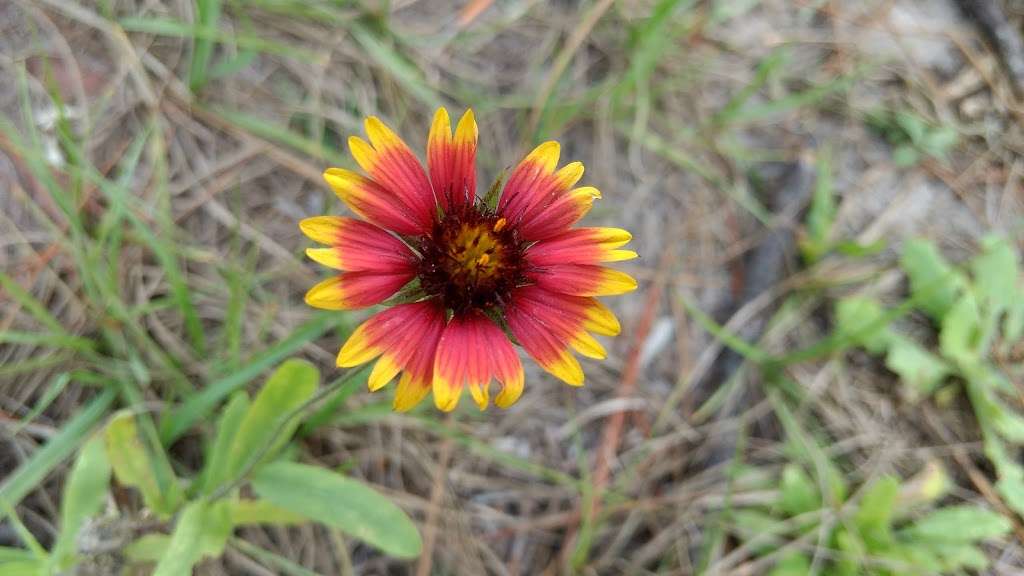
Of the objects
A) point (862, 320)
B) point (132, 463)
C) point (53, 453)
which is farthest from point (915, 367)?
point (53, 453)

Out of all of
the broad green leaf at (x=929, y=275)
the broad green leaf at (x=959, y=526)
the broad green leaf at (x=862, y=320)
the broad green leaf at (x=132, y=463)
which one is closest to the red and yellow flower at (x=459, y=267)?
the broad green leaf at (x=132, y=463)

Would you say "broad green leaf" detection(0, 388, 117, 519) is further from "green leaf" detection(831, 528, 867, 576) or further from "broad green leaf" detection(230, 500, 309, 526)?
"green leaf" detection(831, 528, 867, 576)

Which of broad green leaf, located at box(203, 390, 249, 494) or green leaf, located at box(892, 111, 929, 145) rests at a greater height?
green leaf, located at box(892, 111, 929, 145)

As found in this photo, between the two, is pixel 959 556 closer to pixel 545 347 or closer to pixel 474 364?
pixel 545 347

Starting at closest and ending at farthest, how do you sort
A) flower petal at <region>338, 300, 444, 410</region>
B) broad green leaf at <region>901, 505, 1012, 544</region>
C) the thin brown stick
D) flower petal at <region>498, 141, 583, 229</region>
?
1. flower petal at <region>338, 300, 444, 410</region>
2. flower petal at <region>498, 141, 583, 229</region>
3. the thin brown stick
4. broad green leaf at <region>901, 505, 1012, 544</region>

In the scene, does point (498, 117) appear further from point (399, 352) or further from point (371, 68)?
point (399, 352)

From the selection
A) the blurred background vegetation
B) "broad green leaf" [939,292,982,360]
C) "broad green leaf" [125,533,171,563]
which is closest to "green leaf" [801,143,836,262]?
the blurred background vegetation
